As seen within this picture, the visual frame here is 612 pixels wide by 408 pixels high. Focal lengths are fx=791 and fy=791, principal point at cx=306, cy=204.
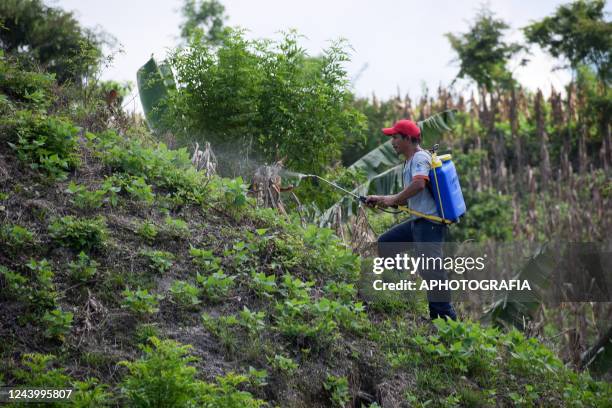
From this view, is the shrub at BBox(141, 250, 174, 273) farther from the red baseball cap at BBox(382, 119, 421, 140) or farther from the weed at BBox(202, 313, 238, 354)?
the red baseball cap at BBox(382, 119, 421, 140)

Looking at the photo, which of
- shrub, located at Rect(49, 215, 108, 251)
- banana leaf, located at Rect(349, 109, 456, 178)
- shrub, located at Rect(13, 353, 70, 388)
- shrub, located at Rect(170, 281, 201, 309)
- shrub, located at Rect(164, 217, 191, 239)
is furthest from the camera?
banana leaf, located at Rect(349, 109, 456, 178)

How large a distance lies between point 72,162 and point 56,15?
13.1 m

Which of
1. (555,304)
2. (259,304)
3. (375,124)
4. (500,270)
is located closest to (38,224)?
(259,304)

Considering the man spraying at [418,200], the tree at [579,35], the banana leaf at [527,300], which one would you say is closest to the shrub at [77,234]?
the man spraying at [418,200]

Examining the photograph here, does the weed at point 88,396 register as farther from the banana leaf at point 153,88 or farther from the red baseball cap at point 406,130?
the banana leaf at point 153,88

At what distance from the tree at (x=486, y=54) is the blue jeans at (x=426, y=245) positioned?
76.4 feet

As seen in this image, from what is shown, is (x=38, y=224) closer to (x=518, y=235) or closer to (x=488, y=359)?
(x=488, y=359)

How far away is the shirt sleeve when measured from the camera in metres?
7.14

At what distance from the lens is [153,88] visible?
12.2 m

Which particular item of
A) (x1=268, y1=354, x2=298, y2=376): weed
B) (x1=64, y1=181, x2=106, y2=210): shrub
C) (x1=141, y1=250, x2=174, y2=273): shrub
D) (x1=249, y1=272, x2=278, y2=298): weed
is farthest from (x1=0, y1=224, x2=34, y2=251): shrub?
(x1=268, y1=354, x2=298, y2=376): weed

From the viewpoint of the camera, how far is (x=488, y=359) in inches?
299

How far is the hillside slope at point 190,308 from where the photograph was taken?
236 inches

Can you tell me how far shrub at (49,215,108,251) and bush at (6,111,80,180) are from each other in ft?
3.69

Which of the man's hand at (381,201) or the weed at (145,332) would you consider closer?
the weed at (145,332)
